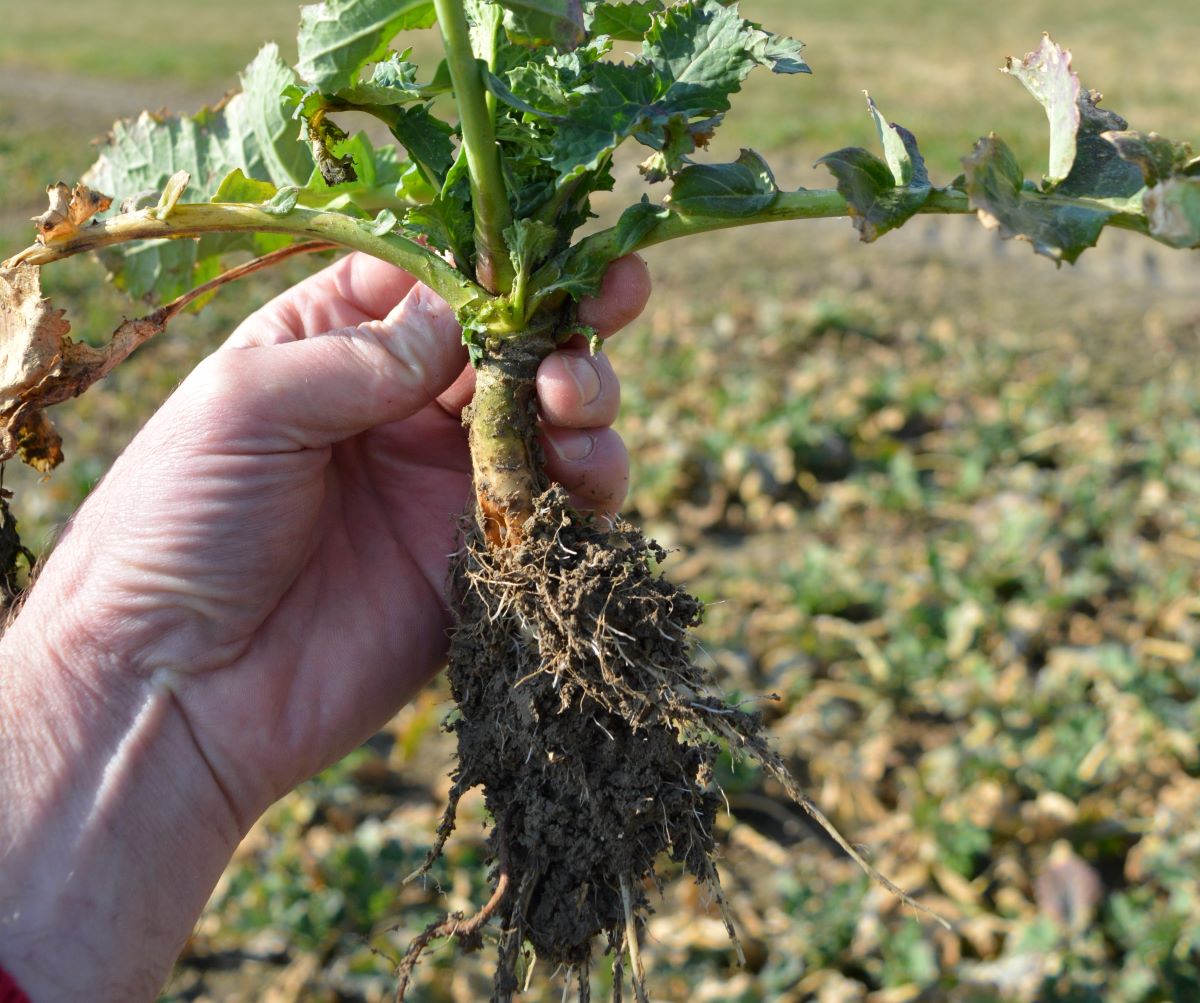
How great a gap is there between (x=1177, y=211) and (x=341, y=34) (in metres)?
1.29

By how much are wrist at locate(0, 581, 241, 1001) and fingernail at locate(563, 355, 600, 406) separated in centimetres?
93

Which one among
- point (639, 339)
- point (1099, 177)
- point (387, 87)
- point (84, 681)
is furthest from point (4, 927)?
point (639, 339)

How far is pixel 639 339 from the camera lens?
21.6ft

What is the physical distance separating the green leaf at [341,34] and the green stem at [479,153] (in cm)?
8

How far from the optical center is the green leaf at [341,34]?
172 centimetres

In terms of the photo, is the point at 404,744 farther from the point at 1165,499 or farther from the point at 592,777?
the point at 1165,499

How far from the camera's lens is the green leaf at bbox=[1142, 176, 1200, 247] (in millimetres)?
1523

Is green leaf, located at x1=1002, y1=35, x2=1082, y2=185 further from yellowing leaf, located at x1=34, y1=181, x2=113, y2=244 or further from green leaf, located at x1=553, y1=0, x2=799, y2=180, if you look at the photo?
yellowing leaf, located at x1=34, y1=181, x2=113, y2=244

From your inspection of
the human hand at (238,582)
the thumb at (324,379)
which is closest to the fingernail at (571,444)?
the human hand at (238,582)

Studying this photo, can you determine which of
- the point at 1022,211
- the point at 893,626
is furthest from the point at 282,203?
the point at 893,626

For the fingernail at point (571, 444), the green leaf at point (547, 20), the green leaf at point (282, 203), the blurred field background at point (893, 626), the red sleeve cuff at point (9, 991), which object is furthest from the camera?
the blurred field background at point (893, 626)

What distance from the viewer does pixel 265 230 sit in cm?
192

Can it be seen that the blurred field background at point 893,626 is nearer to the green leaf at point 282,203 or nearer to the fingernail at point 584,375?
the fingernail at point 584,375

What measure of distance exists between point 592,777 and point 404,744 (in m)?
1.94
